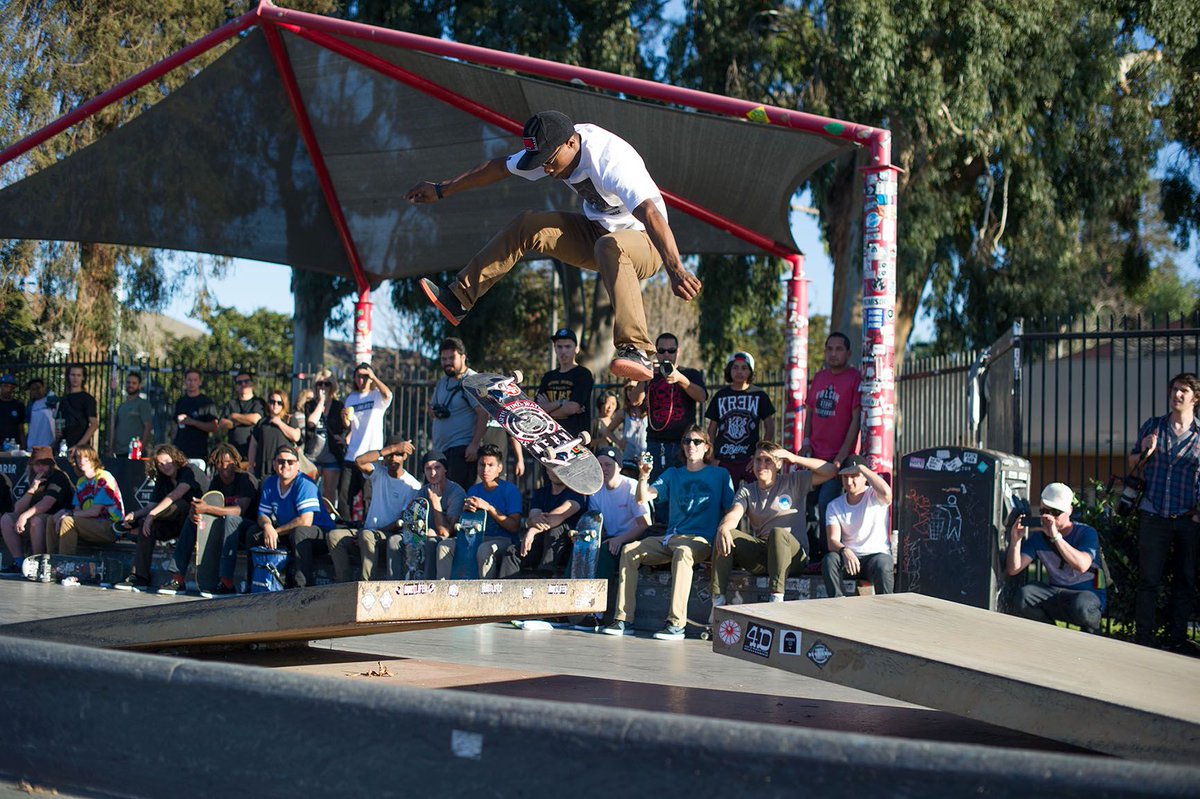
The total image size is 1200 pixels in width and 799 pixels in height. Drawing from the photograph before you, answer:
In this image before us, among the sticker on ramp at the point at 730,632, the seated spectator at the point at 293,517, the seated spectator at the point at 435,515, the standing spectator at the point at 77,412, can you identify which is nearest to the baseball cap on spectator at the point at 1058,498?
the sticker on ramp at the point at 730,632

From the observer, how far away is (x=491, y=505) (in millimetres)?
9891

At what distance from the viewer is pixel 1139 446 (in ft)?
27.2

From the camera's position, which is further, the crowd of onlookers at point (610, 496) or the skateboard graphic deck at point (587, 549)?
the skateboard graphic deck at point (587, 549)

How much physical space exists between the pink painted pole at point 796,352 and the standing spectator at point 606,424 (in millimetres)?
1593

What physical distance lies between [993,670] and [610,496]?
5.82m

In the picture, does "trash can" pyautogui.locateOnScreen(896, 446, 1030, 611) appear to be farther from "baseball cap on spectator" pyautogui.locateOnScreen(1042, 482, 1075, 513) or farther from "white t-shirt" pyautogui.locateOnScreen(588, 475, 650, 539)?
"white t-shirt" pyautogui.locateOnScreen(588, 475, 650, 539)

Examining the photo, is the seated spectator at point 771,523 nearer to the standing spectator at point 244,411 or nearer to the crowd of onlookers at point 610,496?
the crowd of onlookers at point 610,496

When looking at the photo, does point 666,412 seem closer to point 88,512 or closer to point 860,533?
point 860,533

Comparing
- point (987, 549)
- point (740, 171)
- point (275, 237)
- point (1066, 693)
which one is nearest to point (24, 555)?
point (275, 237)

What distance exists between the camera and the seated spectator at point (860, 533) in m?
8.27

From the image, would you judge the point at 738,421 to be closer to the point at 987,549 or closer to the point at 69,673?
the point at 987,549

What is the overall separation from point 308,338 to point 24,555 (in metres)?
11.6

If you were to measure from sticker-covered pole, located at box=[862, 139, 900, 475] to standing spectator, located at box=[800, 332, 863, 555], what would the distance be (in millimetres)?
574

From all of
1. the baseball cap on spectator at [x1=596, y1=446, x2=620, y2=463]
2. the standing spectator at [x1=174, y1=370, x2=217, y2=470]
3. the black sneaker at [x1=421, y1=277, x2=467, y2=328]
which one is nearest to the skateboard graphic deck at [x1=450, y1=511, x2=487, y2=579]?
the baseball cap on spectator at [x1=596, y1=446, x2=620, y2=463]
